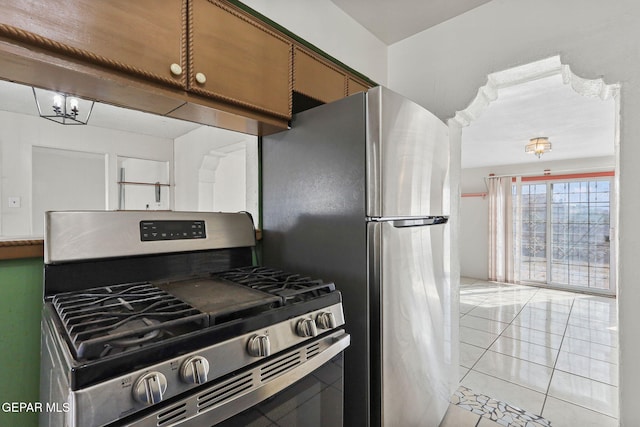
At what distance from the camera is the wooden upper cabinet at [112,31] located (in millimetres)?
773

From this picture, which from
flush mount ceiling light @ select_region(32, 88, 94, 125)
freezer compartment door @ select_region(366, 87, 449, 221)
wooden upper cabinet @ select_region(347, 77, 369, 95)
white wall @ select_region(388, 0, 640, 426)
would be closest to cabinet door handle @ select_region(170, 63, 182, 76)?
flush mount ceiling light @ select_region(32, 88, 94, 125)

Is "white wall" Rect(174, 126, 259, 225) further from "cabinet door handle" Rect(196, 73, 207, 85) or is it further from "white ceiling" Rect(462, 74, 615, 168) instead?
"white ceiling" Rect(462, 74, 615, 168)

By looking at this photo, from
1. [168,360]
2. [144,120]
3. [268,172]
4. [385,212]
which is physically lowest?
[168,360]

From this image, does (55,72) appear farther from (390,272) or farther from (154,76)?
(390,272)

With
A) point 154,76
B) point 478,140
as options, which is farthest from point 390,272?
point 478,140

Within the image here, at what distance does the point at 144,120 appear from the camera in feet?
4.09

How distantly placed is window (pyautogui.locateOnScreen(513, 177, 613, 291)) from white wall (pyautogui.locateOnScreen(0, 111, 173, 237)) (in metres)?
7.04

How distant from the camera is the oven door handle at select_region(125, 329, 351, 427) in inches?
24.6

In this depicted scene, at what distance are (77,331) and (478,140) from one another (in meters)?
4.91

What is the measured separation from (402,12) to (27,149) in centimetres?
204

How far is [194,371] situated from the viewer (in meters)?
0.63

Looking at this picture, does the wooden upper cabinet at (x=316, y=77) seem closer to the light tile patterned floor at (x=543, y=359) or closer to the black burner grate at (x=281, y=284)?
the black burner grate at (x=281, y=284)

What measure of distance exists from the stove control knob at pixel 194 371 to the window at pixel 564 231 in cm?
698

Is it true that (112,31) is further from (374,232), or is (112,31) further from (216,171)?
(374,232)
